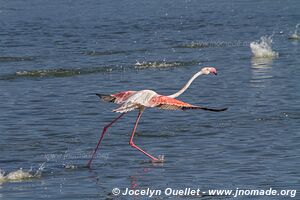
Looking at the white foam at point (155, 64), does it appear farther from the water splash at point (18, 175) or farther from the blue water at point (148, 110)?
the water splash at point (18, 175)

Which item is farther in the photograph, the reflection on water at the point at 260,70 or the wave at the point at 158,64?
the wave at the point at 158,64

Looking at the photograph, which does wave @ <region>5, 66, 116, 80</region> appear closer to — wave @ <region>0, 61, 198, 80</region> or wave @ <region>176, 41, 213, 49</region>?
wave @ <region>0, 61, 198, 80</region>

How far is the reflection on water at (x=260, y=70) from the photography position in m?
23.4

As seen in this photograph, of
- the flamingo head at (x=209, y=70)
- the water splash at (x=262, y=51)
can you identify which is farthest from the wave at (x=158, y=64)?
the flamingo head at (x=209, y=70)

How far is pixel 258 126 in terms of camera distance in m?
17.4

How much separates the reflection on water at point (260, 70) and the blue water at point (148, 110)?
27 mm

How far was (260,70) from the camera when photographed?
25.6 meters

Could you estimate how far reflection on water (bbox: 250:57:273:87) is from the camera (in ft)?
76.7

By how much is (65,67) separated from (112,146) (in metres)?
11.6

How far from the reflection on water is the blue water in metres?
0.03

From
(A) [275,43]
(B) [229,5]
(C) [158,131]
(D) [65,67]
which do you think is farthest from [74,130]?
(B) [229,5]

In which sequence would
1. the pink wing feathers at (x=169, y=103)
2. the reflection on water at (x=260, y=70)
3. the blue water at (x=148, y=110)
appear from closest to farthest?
the pink wing feathers at (x=169, y=103), the blue water at (x=148, y=110), the reflection on water at (x=260, y=70)

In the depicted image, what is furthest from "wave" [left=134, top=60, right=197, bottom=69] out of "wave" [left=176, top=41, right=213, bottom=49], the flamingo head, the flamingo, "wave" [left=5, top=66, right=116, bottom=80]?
the flamingo head

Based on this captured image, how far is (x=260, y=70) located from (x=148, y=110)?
6589mm
